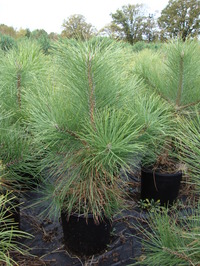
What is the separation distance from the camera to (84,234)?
1.14 metres

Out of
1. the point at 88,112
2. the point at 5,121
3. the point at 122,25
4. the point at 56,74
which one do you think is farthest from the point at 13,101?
the point at 122,25

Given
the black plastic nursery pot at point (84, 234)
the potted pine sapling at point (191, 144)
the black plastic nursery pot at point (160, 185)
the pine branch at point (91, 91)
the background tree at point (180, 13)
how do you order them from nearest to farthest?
1. the potted pine sapling at point (191, 144)
2. the pine branch at point (91, 91)
3. the black plastic nursery pot at point (84, 234)
4. the black plastic nursery pot at point (160, 185)
5. the background tree at point (180, 13)

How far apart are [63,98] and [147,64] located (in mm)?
826

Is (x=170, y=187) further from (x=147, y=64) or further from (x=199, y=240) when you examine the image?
(x=199, y=240)

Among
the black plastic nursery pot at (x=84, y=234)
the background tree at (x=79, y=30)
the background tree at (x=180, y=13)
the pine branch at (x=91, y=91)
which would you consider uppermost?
the background tree at (x=180, y=13)

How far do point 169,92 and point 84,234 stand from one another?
830 mm

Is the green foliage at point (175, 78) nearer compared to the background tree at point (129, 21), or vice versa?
the green foliage at point (175, 78)

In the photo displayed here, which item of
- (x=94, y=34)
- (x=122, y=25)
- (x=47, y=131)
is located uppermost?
(x=122, y=25)

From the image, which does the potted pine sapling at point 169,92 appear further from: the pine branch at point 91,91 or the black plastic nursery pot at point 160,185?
the pine branch at point 91,91

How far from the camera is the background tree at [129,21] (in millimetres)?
23383

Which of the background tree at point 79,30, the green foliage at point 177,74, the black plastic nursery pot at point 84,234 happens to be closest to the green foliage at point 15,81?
the background tree at point 79,30

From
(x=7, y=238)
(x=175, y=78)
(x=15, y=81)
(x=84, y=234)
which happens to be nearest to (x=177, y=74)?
(x=175, y=78)

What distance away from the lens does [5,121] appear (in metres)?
1.02

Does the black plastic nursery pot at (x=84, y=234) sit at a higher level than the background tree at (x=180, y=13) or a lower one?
lower
